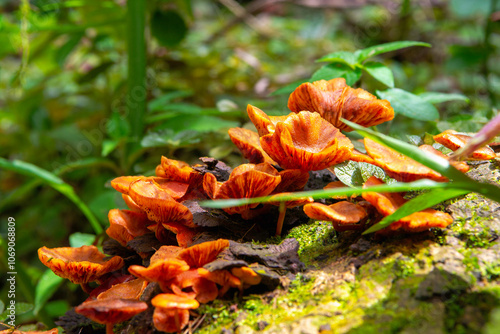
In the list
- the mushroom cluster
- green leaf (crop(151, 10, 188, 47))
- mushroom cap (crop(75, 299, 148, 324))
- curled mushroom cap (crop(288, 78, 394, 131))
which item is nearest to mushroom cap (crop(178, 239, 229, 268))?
the mushroom cluster

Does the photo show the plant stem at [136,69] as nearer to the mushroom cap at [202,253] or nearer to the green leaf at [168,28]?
the green leaf at [168,28]

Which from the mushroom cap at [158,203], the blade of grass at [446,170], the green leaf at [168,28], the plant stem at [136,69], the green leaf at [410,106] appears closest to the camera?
the blade of grass at [446,170]

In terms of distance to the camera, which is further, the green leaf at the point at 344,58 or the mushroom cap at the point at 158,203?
the green leaf at the point at 344,58

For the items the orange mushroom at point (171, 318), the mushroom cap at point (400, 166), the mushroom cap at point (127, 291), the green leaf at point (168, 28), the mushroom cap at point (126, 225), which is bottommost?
the mushroom cap at point (127, 291)

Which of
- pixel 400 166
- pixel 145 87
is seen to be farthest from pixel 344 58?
pixel 145 87

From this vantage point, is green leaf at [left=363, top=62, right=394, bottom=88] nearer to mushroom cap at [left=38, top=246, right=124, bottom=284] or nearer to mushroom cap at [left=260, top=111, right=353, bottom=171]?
mushroom cap at [left=260, top=111, right=353, bottom=171]

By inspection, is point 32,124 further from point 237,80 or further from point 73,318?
point 73,318

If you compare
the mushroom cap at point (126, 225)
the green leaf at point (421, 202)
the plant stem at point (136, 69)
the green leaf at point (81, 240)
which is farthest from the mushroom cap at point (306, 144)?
the plant stem at point (136, 69)

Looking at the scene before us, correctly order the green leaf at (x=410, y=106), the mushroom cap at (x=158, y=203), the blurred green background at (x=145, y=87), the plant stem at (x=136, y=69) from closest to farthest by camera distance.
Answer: the mushroom cap at (x=158, y=203) → the green leaf at (x=410, y=106) → the blurred green background at (x=145, y=87) → the plant stem at (x=136, y=69)
